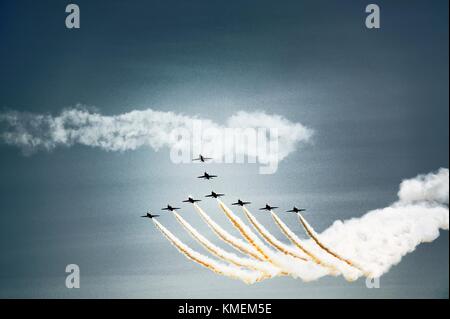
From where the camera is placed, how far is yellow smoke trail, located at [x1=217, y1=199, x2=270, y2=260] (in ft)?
399

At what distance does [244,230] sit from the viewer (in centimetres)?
12131

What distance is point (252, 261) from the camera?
125 meters

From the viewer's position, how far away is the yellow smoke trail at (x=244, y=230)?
399ft
